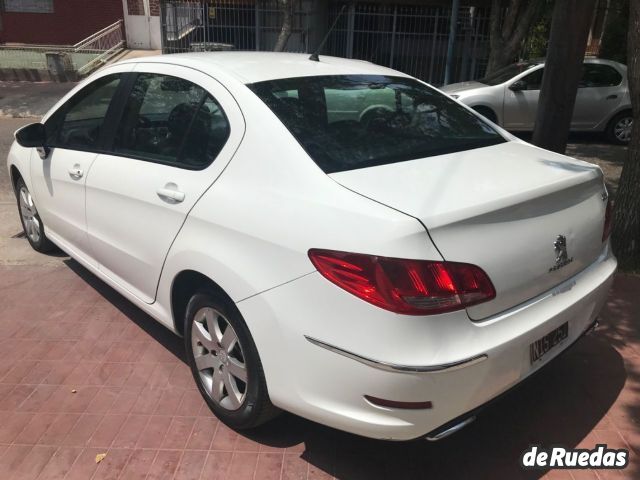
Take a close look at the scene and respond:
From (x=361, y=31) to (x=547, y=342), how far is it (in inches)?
619

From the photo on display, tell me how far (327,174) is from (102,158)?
180cm

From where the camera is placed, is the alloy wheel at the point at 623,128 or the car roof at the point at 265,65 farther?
the alloy wheel at the point at 623,128

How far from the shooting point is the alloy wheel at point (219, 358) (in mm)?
2637

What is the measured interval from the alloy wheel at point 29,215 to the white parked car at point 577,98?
7.63m

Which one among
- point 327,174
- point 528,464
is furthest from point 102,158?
point 528,464

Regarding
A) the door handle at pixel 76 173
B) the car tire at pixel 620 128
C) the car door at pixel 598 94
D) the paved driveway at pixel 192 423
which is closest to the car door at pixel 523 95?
the car door at pixel 598 94

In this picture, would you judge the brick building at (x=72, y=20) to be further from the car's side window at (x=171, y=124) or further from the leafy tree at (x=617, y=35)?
the car's side window at (x=171, y=124)

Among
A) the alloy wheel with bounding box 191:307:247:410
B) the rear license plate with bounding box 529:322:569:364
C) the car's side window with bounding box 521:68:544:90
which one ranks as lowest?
the alloy wheel with bounding box 191:307:247:410

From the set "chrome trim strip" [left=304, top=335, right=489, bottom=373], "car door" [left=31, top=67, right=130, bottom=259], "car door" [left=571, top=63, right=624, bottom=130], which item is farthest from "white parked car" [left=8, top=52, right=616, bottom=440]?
"car door" [left=571, top=63, right=624, bottom=130]

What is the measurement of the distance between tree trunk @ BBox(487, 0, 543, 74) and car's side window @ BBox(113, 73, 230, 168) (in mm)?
9822

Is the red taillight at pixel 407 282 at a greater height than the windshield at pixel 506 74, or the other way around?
the red taillight at pixel 407 282

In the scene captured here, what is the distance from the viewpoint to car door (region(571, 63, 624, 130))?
34.5 ft

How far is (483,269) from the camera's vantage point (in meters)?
2.14

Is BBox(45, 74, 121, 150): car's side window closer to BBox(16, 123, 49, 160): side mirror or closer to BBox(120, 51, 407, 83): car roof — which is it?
BBox(16, 123, 49, 160): side mirror
